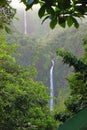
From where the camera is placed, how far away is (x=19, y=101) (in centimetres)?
1035

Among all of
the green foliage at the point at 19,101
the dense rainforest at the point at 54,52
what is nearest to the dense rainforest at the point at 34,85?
the green foliage at the point at 19,101

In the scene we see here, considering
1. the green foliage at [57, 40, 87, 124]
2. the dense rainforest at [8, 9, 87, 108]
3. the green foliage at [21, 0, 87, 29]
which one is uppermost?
the green foliage at [21, 0, 87, 29]

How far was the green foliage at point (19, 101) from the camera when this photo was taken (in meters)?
10.3

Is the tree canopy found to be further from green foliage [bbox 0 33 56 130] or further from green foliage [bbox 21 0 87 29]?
green foliage [bbox 0 33 56 130]

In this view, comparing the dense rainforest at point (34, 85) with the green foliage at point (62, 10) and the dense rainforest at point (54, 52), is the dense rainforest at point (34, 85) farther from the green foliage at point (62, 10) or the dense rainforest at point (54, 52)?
the dense rainforest at point (54, 52)

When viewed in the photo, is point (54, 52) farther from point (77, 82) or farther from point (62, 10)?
point (62, 10)

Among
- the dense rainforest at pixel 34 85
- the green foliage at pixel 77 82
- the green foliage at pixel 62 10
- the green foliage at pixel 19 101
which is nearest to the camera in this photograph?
the green foliage at pixel 62 10

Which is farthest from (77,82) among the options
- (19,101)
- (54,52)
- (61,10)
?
(54,52)

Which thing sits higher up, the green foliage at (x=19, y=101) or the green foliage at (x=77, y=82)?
the green foliage at (x=77, y=82)

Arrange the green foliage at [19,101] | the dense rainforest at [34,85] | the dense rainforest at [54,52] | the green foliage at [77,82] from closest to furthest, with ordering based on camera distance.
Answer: the dense rainforest at [34,85], the green foliage at [77,82], the green foliage at [19,101], the dense rainforest at [54,52]

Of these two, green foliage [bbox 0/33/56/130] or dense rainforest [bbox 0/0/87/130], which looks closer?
dense rainforest [bbox 0/0/87/130]

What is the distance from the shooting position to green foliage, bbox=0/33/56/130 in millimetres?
10297

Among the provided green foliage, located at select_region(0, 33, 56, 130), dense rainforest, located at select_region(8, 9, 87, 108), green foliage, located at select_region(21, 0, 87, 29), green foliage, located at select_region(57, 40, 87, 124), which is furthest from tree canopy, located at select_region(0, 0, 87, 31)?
dense rainforest, located at select_region(8, 9, 87, 108)

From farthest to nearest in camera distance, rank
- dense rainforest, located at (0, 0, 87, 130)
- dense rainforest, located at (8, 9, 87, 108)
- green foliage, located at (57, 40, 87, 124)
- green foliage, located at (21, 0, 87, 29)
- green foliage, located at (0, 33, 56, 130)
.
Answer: dense rainforest, located at (8, 9, 87, 108)
green foliage, located at (0, 33, 56, 130)
green foliage, located at (57, 40, 87, 124)
dense rainforest, located at (0, 0, 87, 130)
green foliage, located at (21, 0, 87, 29)
